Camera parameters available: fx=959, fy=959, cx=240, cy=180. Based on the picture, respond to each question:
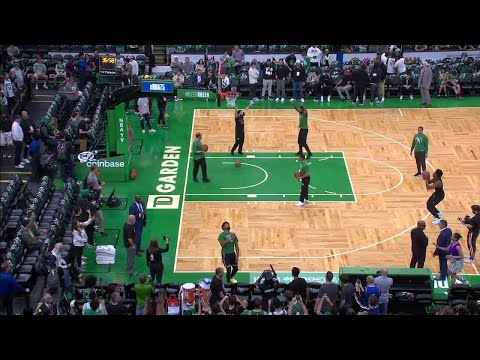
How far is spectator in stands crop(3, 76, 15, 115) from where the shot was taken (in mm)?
29719

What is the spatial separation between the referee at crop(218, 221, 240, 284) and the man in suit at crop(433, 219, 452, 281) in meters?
4.42

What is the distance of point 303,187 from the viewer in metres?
24.9

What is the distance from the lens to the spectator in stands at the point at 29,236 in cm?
2131

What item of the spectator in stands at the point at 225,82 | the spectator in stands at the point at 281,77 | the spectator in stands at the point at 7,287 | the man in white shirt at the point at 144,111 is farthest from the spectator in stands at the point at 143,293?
the spectator in stands at the point at 225,82

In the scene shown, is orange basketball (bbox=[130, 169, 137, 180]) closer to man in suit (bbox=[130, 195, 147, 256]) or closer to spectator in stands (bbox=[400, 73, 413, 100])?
man in suit (bbox=[130, 195, 147, 256])

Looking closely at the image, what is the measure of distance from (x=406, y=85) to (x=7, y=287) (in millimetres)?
18355

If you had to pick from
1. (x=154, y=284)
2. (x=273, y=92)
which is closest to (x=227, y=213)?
(x=154, y=284)

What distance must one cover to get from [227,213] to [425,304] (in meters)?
6.75

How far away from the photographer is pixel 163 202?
25.7m

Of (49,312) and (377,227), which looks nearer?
(49,312)

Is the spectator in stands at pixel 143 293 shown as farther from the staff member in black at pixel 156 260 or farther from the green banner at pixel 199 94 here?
the green banner at pixel 199 94

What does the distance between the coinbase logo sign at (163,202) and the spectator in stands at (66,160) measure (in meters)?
2.12

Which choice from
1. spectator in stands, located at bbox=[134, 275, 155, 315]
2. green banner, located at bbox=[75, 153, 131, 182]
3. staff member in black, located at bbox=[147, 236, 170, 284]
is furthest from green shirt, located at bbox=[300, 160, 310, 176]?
spectator in stands, located at bbox=[134, 275, 155, 315]
